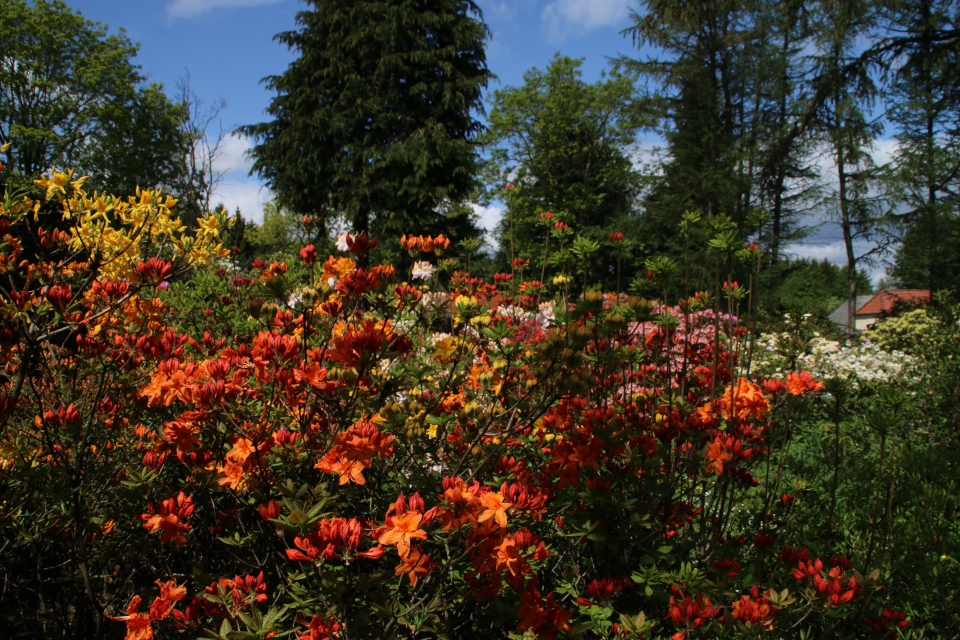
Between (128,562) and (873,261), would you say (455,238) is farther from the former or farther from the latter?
(128,562)

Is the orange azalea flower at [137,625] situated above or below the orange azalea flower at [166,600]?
below

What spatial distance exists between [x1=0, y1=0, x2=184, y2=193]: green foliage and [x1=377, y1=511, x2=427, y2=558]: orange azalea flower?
23.2 m

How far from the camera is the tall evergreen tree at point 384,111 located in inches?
774

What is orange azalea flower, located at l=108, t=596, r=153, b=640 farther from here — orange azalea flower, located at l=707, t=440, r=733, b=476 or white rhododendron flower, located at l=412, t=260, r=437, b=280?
white rhododendron flower, located at l=412, t=260, r=437, b=280

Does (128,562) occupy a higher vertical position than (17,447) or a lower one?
lower

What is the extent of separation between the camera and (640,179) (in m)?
19.2

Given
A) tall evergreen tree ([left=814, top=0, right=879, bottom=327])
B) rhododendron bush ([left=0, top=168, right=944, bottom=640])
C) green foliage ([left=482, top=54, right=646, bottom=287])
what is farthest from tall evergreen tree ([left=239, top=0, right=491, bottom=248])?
rhododendron bush ([left=0, top=168, right=944, bottom=640])

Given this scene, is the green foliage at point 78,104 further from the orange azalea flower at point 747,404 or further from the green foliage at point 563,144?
the orange azalea flower at point 747,404

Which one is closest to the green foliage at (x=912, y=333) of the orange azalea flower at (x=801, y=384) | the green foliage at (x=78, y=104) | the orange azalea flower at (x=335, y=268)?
the orange azalea flower at (x=801, y=384)

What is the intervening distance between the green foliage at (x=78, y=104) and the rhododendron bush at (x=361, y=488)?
863 inches

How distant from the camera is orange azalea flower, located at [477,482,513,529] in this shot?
3.32 ft

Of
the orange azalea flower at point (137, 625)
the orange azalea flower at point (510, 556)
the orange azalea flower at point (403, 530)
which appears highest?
the orange azalea flower at point (403, 530)

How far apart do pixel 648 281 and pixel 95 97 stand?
1154 inches

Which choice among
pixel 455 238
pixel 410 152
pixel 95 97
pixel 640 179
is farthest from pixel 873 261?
pixel 95 97
